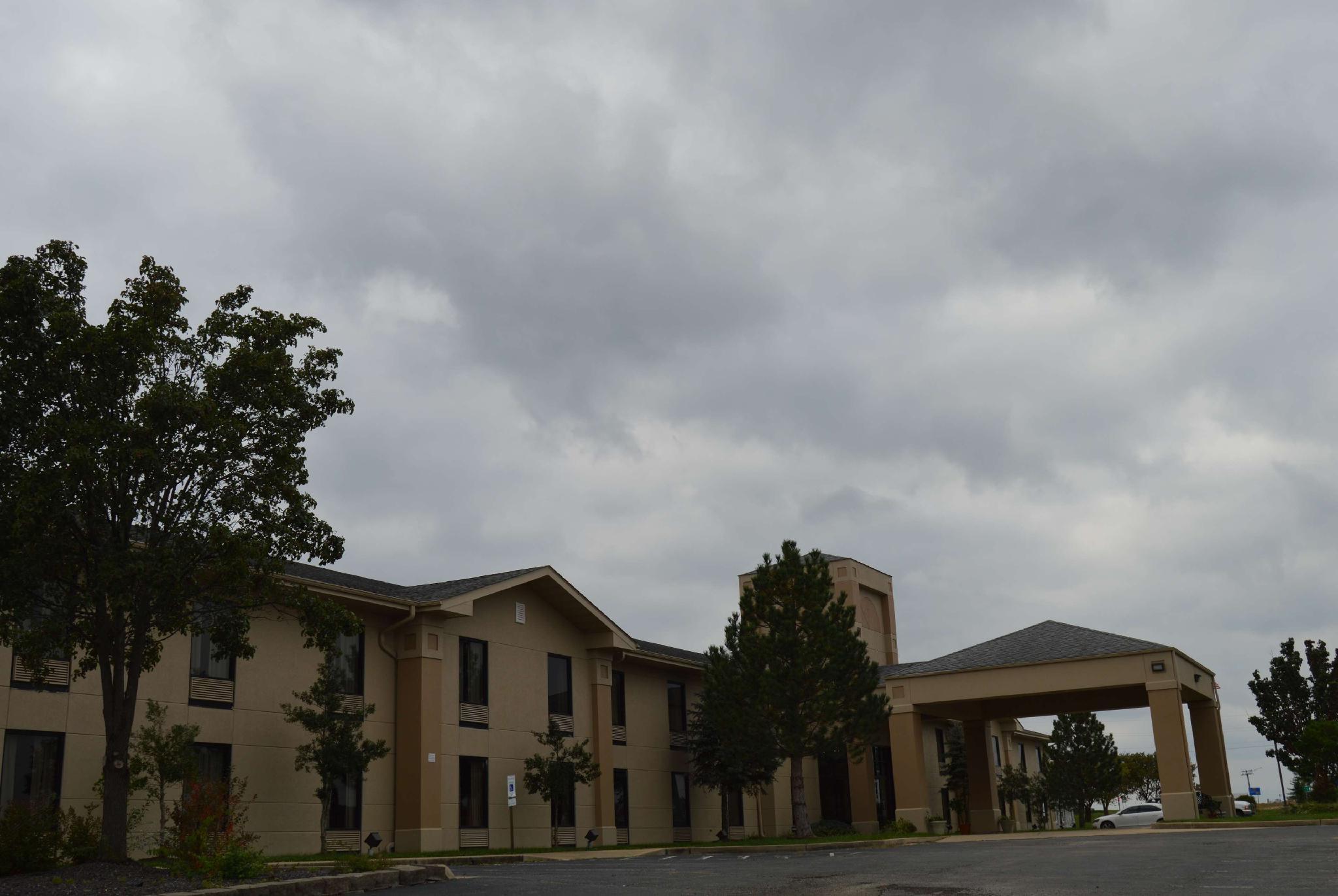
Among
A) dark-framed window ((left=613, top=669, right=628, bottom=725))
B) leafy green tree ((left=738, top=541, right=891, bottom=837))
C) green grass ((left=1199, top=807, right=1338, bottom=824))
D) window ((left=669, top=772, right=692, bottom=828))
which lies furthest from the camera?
window ((left=669, top=772, right=692, bottom=828))

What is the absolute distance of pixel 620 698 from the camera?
38.7 metres

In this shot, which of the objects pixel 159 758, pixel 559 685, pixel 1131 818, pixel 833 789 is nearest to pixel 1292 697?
pixel 1131 818

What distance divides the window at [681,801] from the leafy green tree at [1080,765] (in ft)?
59.1

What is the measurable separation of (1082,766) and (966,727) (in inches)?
361

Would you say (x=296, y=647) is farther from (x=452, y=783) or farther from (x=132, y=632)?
(x=132, y=632)

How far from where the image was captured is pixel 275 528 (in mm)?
17641

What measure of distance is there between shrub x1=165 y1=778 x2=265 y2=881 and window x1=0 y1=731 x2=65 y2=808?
3309mm

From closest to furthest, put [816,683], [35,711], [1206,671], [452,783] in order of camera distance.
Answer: [35,711], [452,783], [816,683], [1206,671]

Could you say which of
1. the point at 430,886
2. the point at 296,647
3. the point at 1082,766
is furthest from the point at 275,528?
the point at 1082,766

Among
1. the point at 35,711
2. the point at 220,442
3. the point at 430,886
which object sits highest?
the point at 220,442

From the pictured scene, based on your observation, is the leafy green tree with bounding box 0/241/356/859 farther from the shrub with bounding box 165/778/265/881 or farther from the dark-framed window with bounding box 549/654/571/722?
the dark-framed window with bounding box 549/654/571/722

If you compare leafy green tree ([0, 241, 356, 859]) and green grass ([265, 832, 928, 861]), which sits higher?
leafy green tree ([0, 241, 356, 859])

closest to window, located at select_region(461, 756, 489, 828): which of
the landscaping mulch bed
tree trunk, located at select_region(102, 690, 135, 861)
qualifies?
the landscaping mulch bed

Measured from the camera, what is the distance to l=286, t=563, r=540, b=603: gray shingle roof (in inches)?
1149
